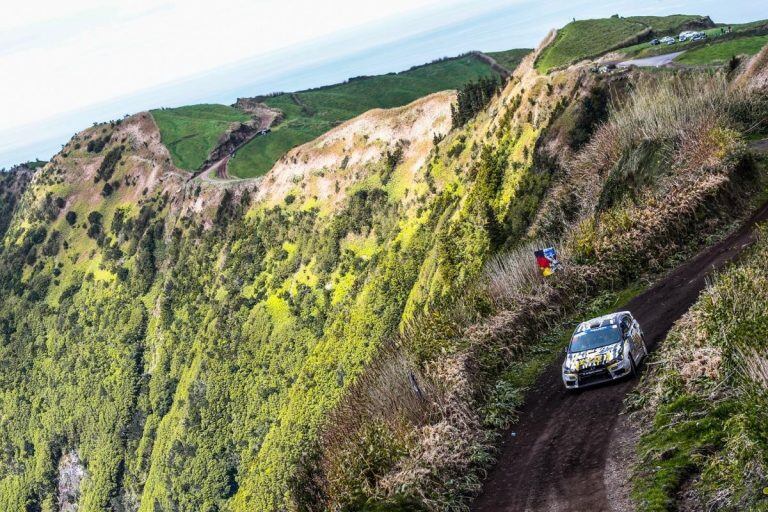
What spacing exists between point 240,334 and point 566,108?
69.7m

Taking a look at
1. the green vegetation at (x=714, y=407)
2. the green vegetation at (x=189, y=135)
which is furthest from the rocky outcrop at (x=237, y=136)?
the green vegetation at (x=714, y=407)

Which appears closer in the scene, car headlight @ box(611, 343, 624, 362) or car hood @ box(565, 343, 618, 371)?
car headlight @ box(611, 343, 624, 362)

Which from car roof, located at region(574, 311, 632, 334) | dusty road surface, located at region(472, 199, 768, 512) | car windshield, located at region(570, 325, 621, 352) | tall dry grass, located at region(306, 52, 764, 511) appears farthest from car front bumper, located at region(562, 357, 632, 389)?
tall dry grass, located at region(306, 52, 764, 511)

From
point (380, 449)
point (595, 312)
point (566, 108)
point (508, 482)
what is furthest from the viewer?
point (566, 108)

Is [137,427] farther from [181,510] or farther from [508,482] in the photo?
[508,482]

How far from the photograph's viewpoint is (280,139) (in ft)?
575

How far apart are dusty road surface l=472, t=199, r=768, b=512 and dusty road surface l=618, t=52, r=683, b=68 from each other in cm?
4519

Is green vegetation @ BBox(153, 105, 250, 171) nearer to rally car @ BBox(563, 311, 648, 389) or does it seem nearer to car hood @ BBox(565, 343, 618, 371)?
rally car @ BBox(563, 311, 648, 389)

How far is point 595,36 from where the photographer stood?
97562 millimetres

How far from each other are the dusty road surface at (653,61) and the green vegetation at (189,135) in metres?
115

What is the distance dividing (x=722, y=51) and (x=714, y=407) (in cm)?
6194

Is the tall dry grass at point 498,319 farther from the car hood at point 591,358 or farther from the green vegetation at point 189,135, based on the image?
the green vegetation at point 189,135

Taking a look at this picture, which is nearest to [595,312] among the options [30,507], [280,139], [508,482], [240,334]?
[508,482]

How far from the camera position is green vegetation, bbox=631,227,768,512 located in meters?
16.3
